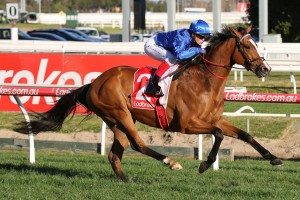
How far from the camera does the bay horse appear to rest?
690 centimetres

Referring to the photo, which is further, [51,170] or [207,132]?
[51,170]

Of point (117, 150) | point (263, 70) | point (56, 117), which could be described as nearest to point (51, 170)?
point (56, 117)

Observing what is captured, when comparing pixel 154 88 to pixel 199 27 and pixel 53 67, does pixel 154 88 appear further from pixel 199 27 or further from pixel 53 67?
pixel 53 67

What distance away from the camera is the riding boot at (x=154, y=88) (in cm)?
709

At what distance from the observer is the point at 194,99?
6.95m

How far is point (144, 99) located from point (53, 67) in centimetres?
618

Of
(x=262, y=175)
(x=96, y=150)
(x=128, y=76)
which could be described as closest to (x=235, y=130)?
(x=262, y=175)

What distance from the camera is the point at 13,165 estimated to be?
325 inches

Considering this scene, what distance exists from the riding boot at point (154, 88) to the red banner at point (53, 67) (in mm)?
5630

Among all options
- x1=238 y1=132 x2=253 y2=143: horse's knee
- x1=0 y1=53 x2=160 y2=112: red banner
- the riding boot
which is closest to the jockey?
the riding boot

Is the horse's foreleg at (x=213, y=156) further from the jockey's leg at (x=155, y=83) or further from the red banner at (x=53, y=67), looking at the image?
the red banner at (x=53, y=67)

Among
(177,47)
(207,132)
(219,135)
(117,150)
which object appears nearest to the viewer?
(219,135)

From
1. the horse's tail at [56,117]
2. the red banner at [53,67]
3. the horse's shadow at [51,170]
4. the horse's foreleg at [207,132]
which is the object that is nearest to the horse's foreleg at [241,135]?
the horse's foreleg at [207,132]

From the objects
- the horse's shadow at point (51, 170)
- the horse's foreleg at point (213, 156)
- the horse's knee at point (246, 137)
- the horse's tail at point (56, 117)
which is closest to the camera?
the horse's foreleg at point (213, 156)
